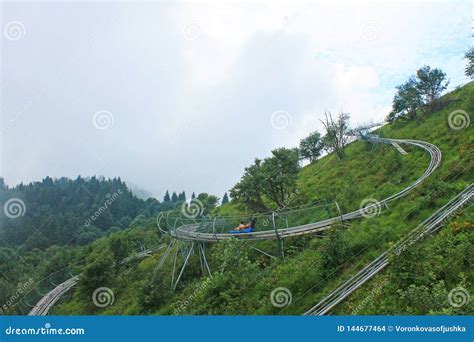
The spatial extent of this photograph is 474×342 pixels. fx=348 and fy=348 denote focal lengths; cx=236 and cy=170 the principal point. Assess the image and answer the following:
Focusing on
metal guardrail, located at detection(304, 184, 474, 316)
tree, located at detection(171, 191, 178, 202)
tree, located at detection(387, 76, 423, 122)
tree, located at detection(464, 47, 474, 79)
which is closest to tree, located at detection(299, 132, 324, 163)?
tree, located at detection(387, 76, 423, 122)

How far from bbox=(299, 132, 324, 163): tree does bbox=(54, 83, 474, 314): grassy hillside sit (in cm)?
3834

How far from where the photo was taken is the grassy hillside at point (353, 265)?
1336 cm

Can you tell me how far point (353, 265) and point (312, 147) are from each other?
188 ft

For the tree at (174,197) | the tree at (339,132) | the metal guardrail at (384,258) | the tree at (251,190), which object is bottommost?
the metal guardrail at (384,258)

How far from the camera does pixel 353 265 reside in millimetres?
17047

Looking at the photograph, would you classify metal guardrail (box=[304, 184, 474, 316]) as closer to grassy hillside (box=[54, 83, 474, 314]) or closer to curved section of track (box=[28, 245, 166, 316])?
grassy hillside (box=[54, 83, 474, 314])

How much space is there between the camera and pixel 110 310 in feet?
88.0

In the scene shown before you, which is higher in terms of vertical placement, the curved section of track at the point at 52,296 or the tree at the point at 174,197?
the tree at the point at 174,197

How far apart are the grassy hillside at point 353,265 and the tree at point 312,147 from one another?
38.3 metres

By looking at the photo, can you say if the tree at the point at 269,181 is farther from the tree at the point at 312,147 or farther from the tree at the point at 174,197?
the tree at the point at 174,197

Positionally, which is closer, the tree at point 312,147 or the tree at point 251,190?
the tree at point 251,190

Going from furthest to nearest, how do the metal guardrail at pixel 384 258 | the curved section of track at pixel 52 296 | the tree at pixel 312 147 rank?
1. the tree at pixel 312 147
2. the curved section of track at pixel 52 296
3. the metal guardrail at pixel 384 258

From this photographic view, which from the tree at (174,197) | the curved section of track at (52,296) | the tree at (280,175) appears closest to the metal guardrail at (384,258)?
the tree at (280,175)

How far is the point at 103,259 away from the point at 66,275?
11.6 meters
